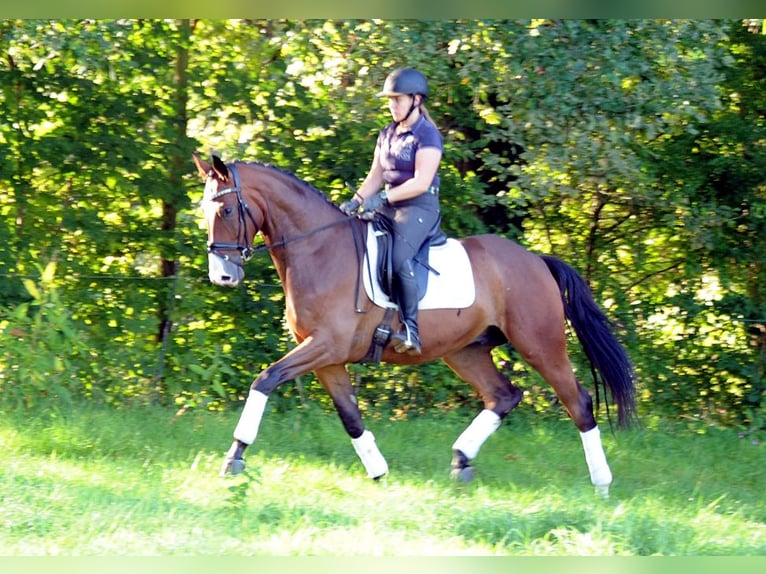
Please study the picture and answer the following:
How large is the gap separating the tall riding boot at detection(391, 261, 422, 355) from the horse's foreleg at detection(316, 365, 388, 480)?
447 millimetres

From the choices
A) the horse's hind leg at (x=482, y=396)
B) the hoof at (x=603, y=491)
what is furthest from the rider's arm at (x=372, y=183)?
the hoof at (x=603, y=491)

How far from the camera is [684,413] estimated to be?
10148 mm

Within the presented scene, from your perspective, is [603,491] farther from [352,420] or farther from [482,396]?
[352,420]

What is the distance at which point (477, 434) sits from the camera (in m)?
7.17

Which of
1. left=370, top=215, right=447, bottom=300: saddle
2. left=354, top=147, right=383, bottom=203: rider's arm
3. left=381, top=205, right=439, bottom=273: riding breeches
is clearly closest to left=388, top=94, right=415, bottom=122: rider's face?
left=354, top=147, right=383, bottom=203: rider's arm

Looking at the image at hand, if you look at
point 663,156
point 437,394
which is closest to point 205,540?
point 437,394

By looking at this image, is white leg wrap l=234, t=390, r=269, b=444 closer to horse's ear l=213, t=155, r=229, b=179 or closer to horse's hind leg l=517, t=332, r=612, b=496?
horse's ear l=213, t=155, r=229, b=179

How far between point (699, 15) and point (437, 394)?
6.24m

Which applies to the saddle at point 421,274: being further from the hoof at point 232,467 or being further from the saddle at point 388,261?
the hoof at point 232,467

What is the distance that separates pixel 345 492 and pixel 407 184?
2051mm

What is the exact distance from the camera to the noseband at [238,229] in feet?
21.0

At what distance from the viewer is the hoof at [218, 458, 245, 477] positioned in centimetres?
638

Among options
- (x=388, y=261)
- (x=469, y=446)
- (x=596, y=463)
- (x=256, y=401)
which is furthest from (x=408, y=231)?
(x=596, y=463)

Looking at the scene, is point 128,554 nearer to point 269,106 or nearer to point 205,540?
point 205,540
